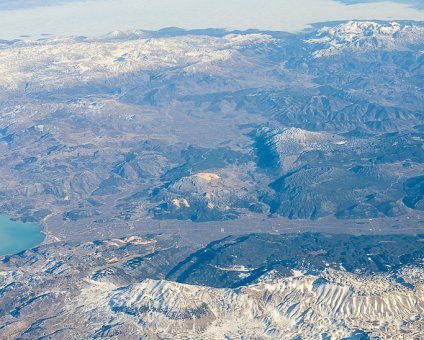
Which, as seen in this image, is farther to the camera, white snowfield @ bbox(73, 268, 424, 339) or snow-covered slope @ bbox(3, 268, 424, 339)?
snow-covered slope @ bbox(3, 268, 424, 339)

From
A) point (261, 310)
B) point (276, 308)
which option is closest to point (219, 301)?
point (261, 310)

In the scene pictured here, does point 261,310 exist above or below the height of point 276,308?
below

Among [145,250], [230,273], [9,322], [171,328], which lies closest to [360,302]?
[171,328]

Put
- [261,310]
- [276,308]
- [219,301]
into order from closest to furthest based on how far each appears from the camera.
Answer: [276,308], [261,310], [219,301]

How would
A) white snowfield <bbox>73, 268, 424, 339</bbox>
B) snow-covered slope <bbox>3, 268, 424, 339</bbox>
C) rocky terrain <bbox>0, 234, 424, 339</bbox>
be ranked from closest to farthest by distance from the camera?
white snowfield <bbox>73, 268, 424, 339</bbox>, snow-covered slope <bbox>3, 268, 424, 339</bbox>, rocky terrain <bbox>0, 234, 424, 339</bbox>

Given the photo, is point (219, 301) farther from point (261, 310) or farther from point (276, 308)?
point (276, 308)
